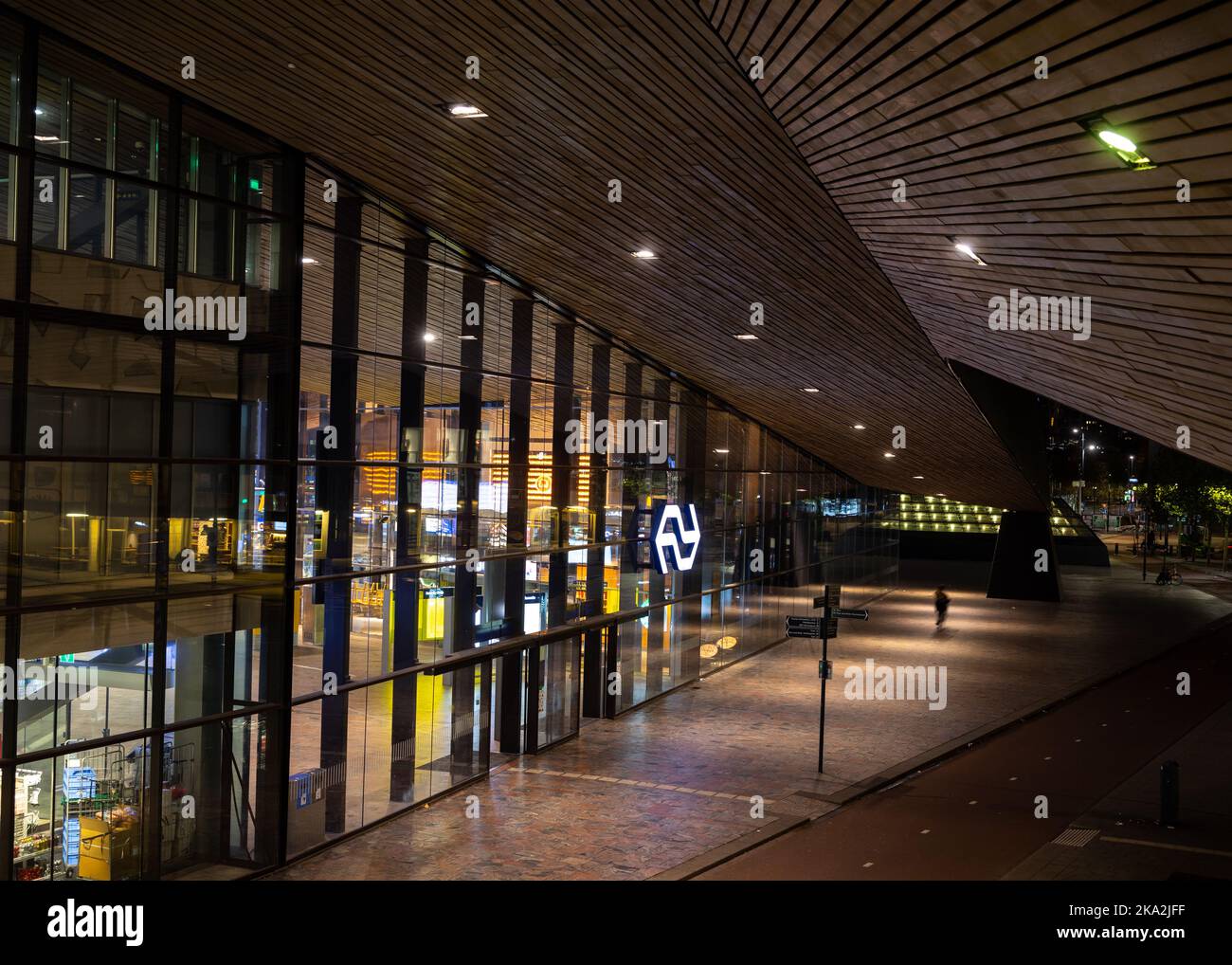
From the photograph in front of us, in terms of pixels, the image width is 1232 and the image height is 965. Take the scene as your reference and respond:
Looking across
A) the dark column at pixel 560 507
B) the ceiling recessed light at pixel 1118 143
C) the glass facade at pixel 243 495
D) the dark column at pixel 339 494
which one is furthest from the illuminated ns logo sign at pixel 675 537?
the ceiling recessed light at pixel 1118 143

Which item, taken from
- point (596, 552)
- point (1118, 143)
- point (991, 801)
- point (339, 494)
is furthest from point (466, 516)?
point (1118, 143)

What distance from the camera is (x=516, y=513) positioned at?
59.8 feet

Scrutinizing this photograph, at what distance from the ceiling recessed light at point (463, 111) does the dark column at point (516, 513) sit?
729cm

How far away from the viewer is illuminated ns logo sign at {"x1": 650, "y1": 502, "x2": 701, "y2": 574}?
22203 millimetres

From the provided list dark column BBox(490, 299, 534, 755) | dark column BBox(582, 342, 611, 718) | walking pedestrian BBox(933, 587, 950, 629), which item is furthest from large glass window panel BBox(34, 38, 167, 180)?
walking pedestrian BBox(933, 587, 950, 629)

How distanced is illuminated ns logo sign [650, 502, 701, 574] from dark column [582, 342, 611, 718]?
1.55 metres

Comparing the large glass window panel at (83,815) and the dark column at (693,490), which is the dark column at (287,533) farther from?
the dark column at (693,490)

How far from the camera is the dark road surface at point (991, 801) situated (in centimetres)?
1286

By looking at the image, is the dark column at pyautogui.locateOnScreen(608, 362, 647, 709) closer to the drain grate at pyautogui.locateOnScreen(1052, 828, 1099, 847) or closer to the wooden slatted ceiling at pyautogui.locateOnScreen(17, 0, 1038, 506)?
the wooden slatted ceiling at pyautogui.locateOnScreen(17, 0, 1038, 506)

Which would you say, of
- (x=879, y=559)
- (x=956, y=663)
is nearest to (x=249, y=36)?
(x=956, y=663)

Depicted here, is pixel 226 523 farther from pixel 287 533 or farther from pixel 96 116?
pixel 96 116

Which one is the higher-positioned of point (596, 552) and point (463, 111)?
point (463, 111)

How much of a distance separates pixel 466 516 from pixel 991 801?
8.42 m
